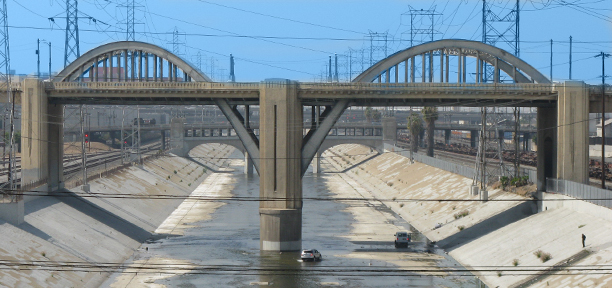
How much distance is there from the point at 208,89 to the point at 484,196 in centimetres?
2750

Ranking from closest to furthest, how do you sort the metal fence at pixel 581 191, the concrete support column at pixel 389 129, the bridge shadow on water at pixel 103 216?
1. the metal fence at pixel 581 191
2. the bridge shadow on water at pixel 103 216
3. the concrete support column at pixel 389 129

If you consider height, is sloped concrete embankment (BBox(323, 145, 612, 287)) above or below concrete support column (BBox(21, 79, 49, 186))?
below

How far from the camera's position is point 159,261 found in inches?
2173

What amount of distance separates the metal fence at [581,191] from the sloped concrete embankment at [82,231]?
3226cm

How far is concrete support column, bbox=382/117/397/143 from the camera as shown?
155 meters

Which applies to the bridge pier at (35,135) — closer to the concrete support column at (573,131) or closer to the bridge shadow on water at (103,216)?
the bridge shadow on water at (103,216)

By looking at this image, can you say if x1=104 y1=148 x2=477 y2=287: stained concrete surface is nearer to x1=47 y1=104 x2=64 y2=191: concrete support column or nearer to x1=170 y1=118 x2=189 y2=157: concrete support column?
x1=47 y1=104 x2=64 y2=191: concrete support column

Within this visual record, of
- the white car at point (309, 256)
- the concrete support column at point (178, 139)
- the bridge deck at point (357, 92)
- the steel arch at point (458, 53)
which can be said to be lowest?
Answer: the white car at point (309, 256)

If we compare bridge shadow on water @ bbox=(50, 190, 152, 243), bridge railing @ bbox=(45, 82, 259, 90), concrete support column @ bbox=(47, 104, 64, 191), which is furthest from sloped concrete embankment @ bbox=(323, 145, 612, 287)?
concrete support column @ bbox=(47, 104, 64, 191)

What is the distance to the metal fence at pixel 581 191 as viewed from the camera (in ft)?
171

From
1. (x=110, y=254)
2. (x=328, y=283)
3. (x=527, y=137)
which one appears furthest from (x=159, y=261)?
(x=527, y=137)

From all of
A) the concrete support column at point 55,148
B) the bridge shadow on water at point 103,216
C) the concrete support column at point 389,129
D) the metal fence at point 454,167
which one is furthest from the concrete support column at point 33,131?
the concrete support column at point 389,129

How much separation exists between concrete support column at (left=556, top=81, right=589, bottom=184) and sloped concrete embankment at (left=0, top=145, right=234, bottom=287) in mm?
33675

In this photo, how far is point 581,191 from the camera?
182 feet
